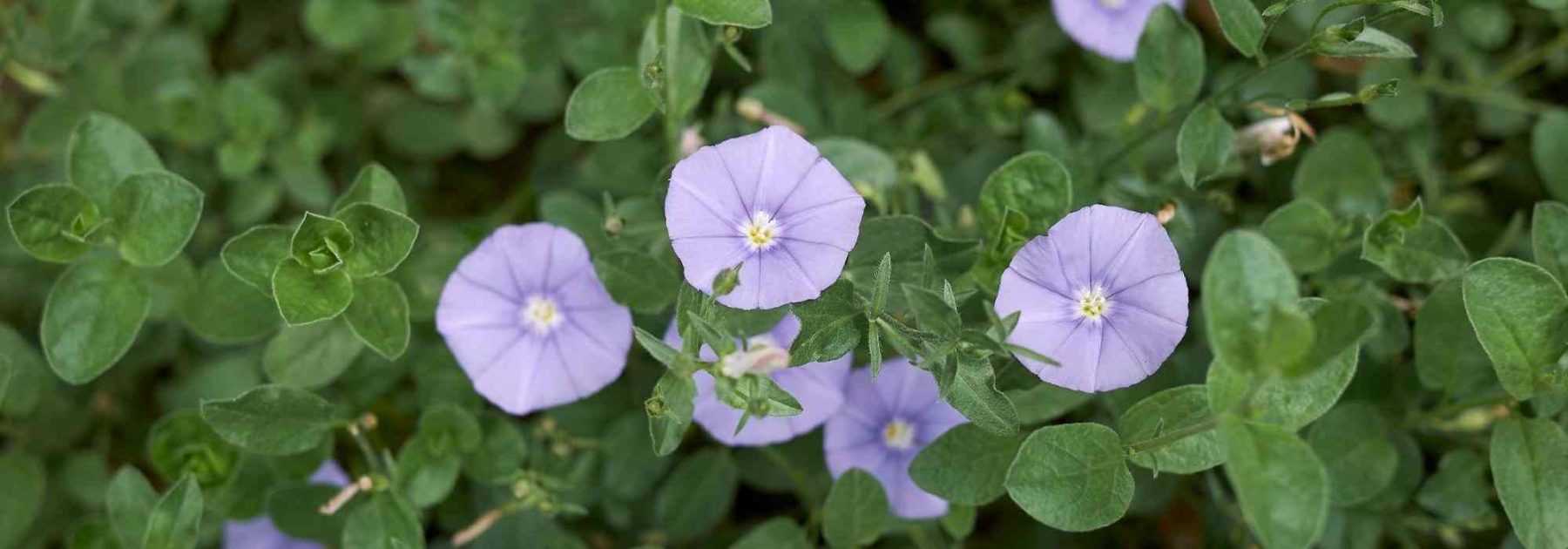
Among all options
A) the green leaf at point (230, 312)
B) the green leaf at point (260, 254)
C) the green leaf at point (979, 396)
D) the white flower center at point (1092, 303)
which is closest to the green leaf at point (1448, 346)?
the white flower center at point (1092, 303)

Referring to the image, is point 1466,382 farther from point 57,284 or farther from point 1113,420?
point 57,284

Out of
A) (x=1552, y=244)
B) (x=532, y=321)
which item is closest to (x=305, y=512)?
(x=532, y=321)

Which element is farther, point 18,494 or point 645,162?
point 645,162

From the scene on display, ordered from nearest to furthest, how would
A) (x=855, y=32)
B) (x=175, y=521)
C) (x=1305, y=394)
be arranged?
1. (x=1305, y=394)
2. (x=175, y=521)
3. (x=855, y=32)

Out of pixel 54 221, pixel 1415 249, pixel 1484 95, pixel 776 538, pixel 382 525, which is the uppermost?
pixel 54 221

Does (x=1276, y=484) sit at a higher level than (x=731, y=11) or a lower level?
lower

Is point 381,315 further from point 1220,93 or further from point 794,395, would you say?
point 1220,93

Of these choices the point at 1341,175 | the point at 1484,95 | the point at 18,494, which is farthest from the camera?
the point at 1484,95

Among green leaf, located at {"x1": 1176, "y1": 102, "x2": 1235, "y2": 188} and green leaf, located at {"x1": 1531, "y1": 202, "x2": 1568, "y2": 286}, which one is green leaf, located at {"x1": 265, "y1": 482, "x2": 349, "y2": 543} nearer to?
green leaf, located at {"x1": 1176, "y1": 102, "x2": 1235, "y2": 188}

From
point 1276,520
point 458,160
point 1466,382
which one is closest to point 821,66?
point 458,160
